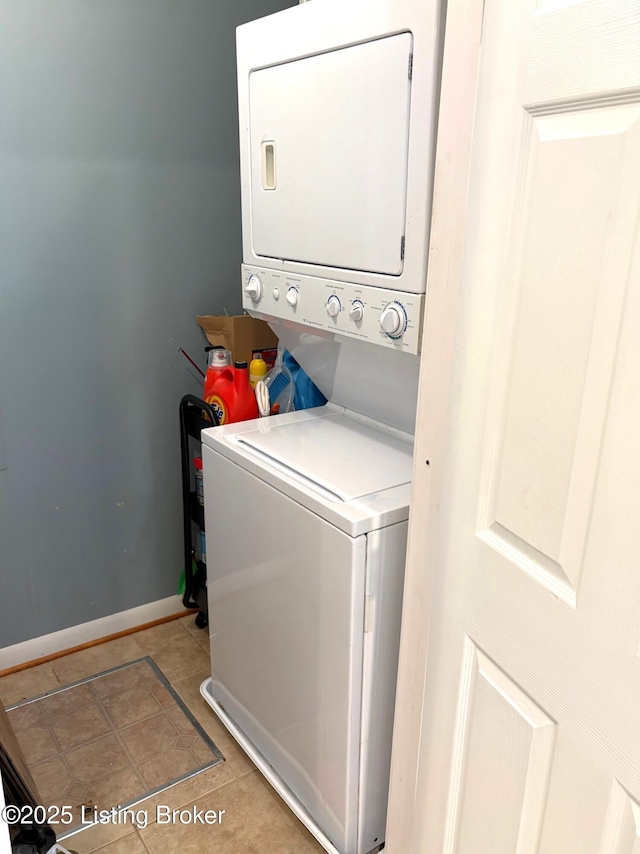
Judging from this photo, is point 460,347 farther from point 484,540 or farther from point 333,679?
point 333,679

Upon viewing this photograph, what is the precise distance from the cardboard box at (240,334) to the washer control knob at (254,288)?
411mm

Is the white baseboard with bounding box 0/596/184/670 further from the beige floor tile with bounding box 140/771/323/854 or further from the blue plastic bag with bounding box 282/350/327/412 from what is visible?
the blue plastic bag with bounding box 282/350/327/412

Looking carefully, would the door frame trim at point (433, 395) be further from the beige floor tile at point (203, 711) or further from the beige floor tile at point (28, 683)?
the beige floor tile at point (28, 683)

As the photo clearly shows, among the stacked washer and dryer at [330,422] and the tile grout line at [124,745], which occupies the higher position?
the stacked washer and dryer at [330,422]

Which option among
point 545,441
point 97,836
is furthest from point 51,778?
point 545,441

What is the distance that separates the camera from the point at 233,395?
2000 mm

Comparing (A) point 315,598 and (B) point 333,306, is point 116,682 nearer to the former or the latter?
(A) point 315,598

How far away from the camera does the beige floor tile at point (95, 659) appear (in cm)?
218

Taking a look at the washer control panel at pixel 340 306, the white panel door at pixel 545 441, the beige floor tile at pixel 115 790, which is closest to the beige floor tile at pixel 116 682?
the beige floor tile at pixel 115 790

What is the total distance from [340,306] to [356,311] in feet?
0.19

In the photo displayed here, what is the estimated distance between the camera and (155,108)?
6.57 ft

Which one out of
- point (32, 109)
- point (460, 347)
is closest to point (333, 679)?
point (460, 347)

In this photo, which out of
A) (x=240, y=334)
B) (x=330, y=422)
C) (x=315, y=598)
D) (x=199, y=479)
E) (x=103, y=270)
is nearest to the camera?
(x=315, y=598)

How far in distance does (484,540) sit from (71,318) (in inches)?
60.2
